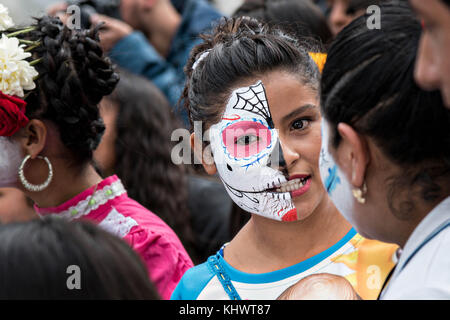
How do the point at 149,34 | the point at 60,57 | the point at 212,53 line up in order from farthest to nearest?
the point at 149,34
the point at 60,57
the point at 212,53

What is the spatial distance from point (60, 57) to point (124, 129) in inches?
44.5

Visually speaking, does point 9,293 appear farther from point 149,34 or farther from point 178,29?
point 149,34

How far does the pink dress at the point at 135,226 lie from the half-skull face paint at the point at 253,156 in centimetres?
44

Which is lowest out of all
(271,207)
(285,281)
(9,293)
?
(285,281)

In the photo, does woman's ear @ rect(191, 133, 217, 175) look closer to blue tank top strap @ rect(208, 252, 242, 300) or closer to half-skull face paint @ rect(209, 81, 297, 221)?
half-skull face paint @ rect(209, 81, 297, 221)

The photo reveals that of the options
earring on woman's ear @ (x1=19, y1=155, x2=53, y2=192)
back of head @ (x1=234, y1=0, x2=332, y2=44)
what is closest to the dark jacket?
back of head @ (x1=234, y1=0, x2=332, y2=44)

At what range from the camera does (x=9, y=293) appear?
3.84 ft

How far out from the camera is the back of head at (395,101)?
126 centimetres

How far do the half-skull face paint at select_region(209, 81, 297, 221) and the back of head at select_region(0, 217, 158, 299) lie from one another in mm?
676

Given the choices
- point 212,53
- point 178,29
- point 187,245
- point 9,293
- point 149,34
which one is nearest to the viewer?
point 9,293

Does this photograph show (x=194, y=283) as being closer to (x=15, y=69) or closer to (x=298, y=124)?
→ (x=298, y=124)

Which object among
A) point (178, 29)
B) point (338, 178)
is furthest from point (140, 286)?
point (178, 29)

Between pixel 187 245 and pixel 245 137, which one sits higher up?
pixel 245 137

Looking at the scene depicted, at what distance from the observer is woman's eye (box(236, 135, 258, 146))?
1877 millimetres
